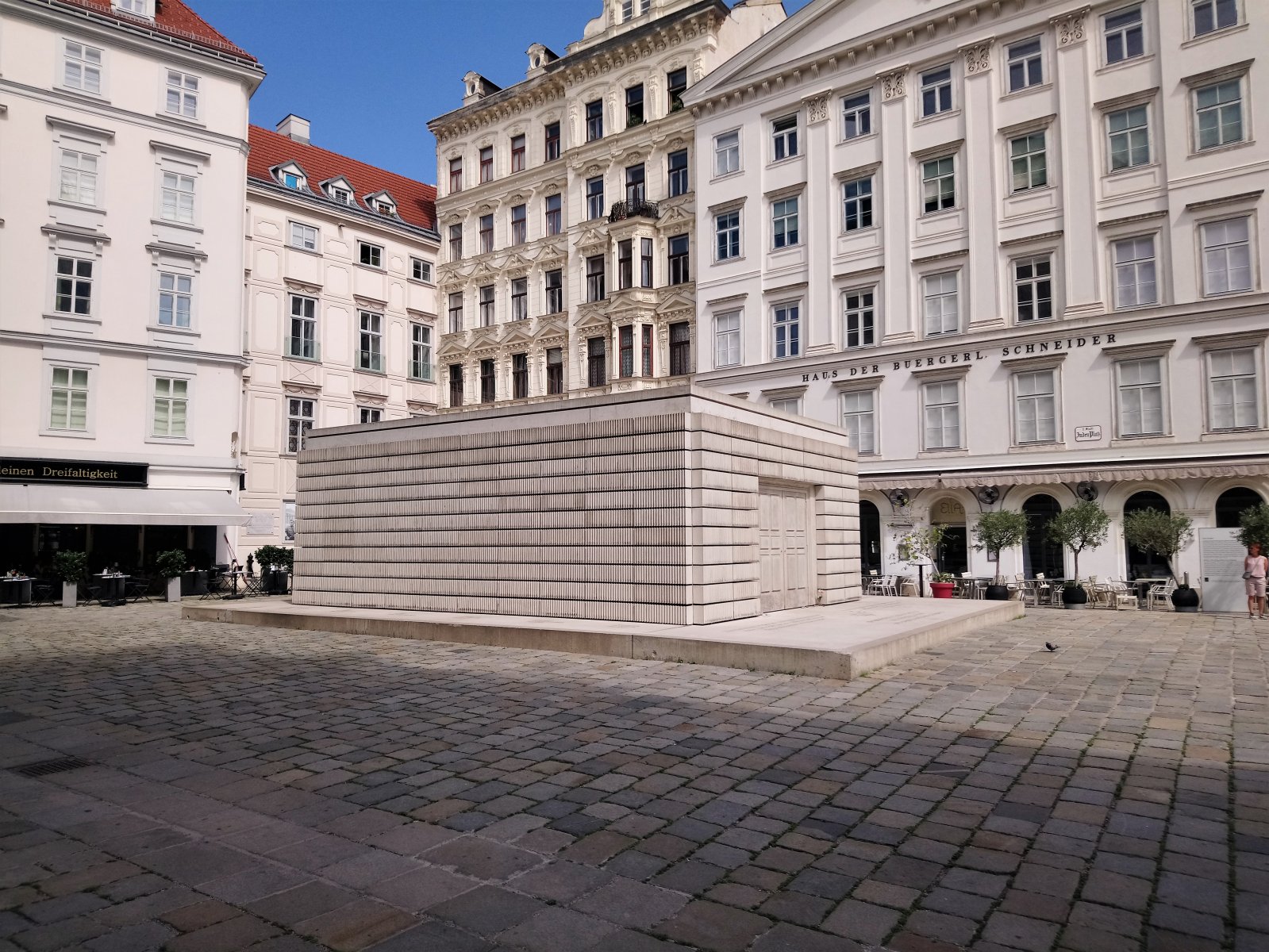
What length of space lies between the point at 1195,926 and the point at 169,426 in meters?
32.5

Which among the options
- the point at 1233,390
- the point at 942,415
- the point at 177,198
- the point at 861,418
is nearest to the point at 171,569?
the point at 177,198

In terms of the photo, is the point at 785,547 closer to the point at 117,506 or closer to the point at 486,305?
the point at 117,506

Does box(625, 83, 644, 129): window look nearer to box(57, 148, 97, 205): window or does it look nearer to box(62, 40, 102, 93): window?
box(62, 40, 102, 93): window

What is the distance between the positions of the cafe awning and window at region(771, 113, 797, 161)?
2347cm

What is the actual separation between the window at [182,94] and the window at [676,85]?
58.7 ft

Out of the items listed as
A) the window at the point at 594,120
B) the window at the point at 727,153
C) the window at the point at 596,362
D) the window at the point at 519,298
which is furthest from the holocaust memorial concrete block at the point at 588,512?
the window at the point at 594,120

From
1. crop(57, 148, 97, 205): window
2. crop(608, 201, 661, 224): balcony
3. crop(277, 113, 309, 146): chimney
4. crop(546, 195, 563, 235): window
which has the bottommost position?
crop(57, 148, 97, 205): window

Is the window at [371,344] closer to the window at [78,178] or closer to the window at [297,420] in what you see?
the window at [297,420]

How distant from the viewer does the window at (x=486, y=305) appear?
133ft

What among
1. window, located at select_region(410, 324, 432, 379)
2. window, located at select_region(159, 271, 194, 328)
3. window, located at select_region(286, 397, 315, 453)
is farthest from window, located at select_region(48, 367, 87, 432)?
window, located at select_region(410, 324, 432, 379)

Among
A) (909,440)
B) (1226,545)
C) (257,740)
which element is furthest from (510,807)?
(909,440)

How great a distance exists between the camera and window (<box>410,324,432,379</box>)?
41.0m

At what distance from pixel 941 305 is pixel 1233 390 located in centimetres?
857

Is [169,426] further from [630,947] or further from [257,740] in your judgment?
[630,947]
